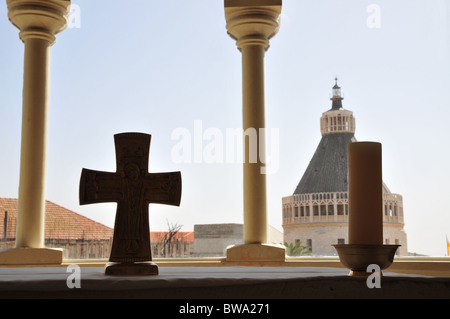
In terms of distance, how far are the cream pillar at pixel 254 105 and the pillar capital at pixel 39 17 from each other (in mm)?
2539

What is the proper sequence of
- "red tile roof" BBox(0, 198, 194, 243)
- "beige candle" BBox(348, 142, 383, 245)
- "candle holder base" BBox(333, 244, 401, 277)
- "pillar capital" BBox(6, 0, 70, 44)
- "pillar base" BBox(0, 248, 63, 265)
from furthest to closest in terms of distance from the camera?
"red tile roof" BBox(0, 198, 194, 243)
"pillar capital" BBox(6, 0, 70, 44)
"pillar base" BBox(0, 248, 63, 265)
"beige candle" BBox(348, 142, 383, 245)
"candle holder base" BBox(333, 244, 401, 277)

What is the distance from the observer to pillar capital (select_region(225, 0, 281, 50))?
859 cm

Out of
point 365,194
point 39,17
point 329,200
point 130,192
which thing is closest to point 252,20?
point 39,17

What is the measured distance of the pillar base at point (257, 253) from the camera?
332 inches

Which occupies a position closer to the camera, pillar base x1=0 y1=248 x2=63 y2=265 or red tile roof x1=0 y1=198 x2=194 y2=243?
pillar base x1=0 y1=248 x2=63 y2=265

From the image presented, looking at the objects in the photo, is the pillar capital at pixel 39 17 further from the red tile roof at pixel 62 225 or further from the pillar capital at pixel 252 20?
the red tile roof at pixel 62 225

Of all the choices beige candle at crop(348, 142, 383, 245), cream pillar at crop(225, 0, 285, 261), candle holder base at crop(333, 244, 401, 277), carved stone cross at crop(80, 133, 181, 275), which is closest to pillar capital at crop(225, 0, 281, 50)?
cream pillar at crop(225, 0, 285, 261)

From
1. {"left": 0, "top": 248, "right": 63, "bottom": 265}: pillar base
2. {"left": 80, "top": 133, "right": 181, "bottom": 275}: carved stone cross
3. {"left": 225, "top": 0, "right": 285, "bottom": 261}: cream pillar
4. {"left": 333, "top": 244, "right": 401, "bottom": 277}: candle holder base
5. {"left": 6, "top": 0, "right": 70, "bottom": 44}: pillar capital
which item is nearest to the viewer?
{"left": 333, "top": 244, "right": 401, "bottom": 277}: candle holder base

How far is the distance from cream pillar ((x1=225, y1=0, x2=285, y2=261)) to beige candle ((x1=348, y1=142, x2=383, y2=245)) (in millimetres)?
5751

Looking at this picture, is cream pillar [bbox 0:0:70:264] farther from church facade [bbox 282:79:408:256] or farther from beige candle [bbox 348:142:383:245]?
church facade [bbox 282:79:408:256]

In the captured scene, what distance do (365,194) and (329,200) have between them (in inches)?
2462

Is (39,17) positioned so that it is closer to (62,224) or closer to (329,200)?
(62,224)

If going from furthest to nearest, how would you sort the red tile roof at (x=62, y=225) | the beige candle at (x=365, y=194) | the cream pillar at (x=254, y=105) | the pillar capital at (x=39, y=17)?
the red tile roof at (x=62, y=225) < the cream pillar at (x=254, y=105) < the pillar capital at (x=39, y=17) < the beige candle at (x=365, y=194)

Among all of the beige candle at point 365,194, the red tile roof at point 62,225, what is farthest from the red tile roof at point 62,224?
the beige candle at point 365,194
